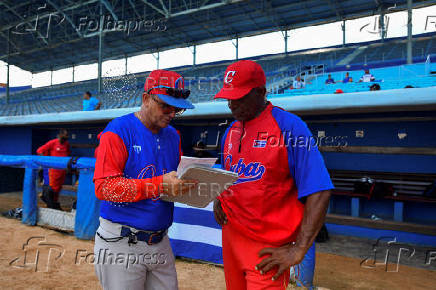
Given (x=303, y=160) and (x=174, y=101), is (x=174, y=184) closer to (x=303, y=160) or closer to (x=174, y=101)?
(x=174, y=101)

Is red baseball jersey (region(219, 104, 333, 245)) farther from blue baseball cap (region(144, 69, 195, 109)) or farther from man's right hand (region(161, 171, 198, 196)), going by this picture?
blue baseball cap (region(144, 69, 195, 109))

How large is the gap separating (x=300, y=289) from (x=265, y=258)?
8.32ft

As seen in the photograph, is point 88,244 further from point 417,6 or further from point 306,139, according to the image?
point 417,6

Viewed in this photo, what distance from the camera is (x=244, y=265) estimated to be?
164 cm

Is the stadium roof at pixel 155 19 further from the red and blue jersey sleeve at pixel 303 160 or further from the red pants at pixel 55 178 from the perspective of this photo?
the red and blue jersey sleeve at pixel 303 160

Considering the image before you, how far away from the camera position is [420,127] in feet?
20.6

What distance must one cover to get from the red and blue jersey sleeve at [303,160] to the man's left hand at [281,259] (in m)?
0.26

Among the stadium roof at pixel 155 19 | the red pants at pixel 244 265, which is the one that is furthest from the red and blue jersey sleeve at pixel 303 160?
the stadium roof at pixel 155 19

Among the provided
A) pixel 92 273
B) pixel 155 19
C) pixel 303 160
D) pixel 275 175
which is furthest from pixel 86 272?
pixel 155 19

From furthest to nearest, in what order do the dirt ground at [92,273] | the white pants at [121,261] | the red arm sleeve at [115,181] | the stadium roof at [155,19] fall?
the stadium roof at [155,19] → the dirt ground at [92,273] → the white pants at [121,261] → the red arm sleeve at [115,181]

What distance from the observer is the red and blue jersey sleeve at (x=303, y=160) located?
1.40m

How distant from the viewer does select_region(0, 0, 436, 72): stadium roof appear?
18297mm

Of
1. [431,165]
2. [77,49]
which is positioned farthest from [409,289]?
[77,49]

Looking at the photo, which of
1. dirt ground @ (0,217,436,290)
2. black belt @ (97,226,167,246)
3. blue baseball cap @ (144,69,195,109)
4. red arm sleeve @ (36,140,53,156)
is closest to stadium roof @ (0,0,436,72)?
red arm sleeve @ (36,140,53,156)
